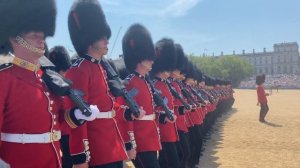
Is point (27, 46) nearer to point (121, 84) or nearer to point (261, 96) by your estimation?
point (121, 84)

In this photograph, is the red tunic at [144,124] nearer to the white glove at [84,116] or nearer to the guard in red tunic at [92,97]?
the guard in red tunic at [92,97]

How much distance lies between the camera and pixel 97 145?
3588mm

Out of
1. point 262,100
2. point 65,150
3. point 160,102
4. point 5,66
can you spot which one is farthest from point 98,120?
point 262,100

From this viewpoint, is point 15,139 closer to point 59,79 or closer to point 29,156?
point 29,156

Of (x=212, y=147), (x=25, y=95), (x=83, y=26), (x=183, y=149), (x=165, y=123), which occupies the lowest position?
(x=212, y=147)

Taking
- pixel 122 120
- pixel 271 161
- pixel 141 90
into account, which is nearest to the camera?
pixel 122 120

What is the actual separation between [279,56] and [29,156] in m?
137

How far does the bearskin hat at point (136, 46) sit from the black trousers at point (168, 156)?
3.76 ft

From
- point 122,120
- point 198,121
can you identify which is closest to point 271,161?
point 198,121

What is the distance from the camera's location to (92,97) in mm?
3613

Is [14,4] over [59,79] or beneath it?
over

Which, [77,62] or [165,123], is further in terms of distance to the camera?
[165,123]

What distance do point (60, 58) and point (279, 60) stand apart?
439 feet

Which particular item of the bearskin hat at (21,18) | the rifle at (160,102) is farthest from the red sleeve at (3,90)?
the rifle at (160,102)
